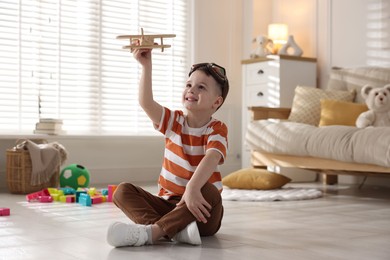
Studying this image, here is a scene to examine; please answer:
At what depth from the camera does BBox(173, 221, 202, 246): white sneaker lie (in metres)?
1.70

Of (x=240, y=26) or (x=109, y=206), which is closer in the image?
(x=109, y=206)

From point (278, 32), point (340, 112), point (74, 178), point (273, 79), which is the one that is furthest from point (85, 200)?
point (278, 32)

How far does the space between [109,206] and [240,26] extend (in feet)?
9.80

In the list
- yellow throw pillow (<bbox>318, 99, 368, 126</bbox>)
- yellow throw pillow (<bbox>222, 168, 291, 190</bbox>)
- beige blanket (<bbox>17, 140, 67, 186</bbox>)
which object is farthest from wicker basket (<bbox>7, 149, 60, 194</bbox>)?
yellow throw pillow (<bbox>318, 99, 368, 126</bbox>)

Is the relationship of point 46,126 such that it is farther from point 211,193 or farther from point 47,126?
point 211,193

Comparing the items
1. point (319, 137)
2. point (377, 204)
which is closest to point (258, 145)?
point (319, 137)

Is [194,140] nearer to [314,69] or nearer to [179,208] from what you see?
[179,208]

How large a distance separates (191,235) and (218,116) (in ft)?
11.4

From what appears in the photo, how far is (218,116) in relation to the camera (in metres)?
5.15

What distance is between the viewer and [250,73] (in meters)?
4.83

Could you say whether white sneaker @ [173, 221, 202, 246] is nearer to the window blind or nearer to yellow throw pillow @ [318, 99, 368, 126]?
yellow throw pillow @ [318, 99, 368, 126]

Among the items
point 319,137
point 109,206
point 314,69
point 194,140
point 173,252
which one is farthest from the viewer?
point 314,69

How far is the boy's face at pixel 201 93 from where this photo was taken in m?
1.85

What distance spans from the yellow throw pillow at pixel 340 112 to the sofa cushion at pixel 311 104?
0.17 meters
